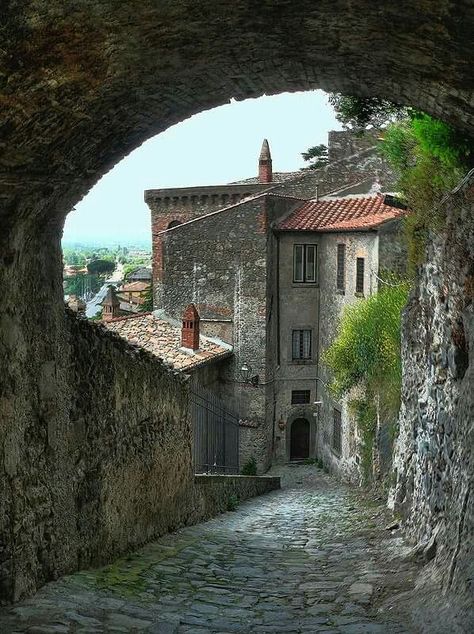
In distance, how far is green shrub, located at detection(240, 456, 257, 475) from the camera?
23094 mm

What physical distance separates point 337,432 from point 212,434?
207 inches

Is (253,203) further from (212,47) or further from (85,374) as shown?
(212,47)

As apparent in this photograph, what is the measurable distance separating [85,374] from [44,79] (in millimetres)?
3464

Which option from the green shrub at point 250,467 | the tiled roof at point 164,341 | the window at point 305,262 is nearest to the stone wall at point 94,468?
the tiled roof at point 164,341

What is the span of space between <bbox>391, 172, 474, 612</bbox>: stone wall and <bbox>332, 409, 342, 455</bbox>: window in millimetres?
10278

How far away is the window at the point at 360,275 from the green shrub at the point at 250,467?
7344 millimetres

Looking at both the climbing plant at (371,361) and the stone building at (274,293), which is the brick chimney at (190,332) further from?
the climbing plant at (371,361)

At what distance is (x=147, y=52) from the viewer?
12.7ft

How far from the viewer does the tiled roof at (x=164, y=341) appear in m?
A: 19.8

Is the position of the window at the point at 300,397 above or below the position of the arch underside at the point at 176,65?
below

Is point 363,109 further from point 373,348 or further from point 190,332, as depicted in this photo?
point 190,332

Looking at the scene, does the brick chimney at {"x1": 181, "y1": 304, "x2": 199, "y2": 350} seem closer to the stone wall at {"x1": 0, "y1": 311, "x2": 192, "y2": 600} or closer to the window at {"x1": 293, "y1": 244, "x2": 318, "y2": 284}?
the window at {"x1": 293, "y1": 244, "x2": 318, "y2": 284}

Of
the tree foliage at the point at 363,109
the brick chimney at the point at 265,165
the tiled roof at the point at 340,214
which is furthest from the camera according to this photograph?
the brick chimney at the point at 265,165

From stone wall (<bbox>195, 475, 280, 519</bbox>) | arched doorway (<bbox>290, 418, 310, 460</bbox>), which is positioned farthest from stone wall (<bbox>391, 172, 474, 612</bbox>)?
arched doorway (<bbox>290, 418, 310, 460</bbox>)
